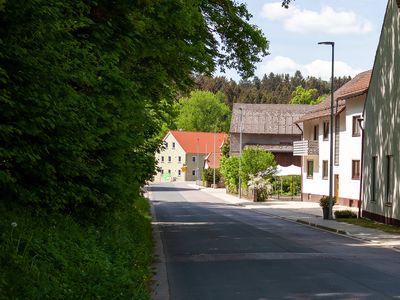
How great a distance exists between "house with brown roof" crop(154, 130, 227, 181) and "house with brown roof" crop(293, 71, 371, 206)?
7812 centimetres

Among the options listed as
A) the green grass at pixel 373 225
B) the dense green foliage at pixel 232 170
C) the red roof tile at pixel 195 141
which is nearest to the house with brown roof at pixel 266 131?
the dense green foliage at pixel 232 170

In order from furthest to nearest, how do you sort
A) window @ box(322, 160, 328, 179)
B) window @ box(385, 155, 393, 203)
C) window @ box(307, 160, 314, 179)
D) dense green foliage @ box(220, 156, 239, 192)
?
1. dense green foliage @ box(220, 156, 239, 192)
2. window @ box(307, 160, 314, 179)
3. window @ box(322, 160, 328, 179)
4. window @ box(385, 155, 393, 203)

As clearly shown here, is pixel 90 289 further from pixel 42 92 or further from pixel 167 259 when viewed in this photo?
pixel 167 259

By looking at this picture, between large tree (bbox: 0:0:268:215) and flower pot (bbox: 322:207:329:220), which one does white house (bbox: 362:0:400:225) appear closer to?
flower pot (bbox: 322:207:329:220)

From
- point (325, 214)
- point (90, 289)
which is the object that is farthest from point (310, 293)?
point (325, 214)

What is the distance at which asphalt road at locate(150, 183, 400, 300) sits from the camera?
33.1ft

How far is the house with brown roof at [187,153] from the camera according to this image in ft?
440

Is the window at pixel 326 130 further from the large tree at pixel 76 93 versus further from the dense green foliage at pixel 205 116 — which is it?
the dense green foliage at pixel 205 116

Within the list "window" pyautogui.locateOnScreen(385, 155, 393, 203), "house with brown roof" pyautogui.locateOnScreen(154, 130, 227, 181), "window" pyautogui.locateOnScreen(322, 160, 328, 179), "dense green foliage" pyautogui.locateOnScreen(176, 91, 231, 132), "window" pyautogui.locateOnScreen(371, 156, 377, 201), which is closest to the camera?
"window" pyautogui.locateOnScreen(385, 155, 393, 203)

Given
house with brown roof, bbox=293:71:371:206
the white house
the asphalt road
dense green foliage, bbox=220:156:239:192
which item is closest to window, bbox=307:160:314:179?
house with brown roof, bbox=293:71:371:206

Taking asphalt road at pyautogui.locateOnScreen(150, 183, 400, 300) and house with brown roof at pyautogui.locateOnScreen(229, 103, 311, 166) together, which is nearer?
asphalt road at pyautogui.locateOnScreen(150, 183, 400, 300)

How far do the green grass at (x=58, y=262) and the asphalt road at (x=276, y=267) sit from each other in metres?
2.32

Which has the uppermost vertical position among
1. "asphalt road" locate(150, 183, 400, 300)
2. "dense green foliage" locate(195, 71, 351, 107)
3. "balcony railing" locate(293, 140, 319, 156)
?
"dense green foliage" locate(195, 71, 351, 107)

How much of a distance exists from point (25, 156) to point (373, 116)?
2712cm
